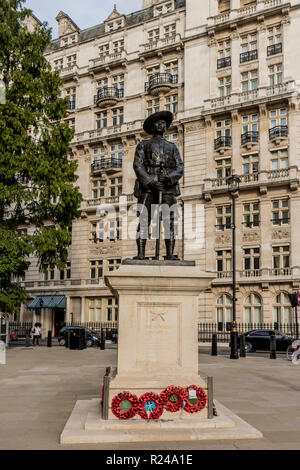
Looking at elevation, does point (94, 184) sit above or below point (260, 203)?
above

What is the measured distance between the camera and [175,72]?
1518 inches

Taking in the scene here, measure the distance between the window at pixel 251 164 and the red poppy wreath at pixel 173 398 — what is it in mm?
28816

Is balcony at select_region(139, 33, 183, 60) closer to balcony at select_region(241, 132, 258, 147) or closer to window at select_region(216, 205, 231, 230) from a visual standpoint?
balcony at select_region(241, 132, 258, 147)

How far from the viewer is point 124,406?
6.39 meters

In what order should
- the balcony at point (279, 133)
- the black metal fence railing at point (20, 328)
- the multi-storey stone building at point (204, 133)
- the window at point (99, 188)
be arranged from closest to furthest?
1. the multi-storey stone building at point (204, 133)
2. the balcony at point (279, 133)
3. the black metal fence railing at point (20, 328)
4. the window at point (99, 188)

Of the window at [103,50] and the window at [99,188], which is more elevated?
the window at [103,50]

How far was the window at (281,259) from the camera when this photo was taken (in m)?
31.0

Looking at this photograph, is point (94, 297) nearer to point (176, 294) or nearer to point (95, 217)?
point (95, 217)

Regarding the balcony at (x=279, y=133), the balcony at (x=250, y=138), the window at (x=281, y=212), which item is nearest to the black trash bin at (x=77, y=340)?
the window at (x=281, y=212)

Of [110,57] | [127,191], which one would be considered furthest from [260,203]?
[110,57]

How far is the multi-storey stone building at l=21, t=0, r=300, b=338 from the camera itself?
3209cm

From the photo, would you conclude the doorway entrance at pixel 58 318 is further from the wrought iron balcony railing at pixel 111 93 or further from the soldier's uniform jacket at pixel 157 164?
the soldier's uniform jacket at pixel 157 164

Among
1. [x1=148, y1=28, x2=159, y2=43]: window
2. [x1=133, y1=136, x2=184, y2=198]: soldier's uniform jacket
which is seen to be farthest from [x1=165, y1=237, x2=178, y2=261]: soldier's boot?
[x1=148, y1=28, x2=159, y2=43]: window

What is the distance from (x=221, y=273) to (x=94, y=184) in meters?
15.5
